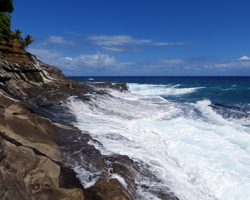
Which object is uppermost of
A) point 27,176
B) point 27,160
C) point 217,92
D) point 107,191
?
point 27,160

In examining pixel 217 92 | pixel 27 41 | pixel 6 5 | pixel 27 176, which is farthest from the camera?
pixel 217 92

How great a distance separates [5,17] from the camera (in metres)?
19.4

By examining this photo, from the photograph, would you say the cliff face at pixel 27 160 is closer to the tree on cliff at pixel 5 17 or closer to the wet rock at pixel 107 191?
the wet rock at pixel 107 191

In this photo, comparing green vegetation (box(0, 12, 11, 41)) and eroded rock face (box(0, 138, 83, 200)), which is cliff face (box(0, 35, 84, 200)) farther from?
green vegetation (box(0, 12, 11, 41))

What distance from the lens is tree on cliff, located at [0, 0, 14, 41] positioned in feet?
57.0

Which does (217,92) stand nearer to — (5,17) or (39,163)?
(5,17)

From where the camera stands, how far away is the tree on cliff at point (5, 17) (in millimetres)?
17375

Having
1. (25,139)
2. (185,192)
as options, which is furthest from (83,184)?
(185,192)

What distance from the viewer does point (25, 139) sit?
5453 mm

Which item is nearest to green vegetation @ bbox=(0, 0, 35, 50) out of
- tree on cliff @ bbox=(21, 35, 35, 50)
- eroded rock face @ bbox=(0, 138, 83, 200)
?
tree on cliff @ bbox=(21, 35, 35, 50)

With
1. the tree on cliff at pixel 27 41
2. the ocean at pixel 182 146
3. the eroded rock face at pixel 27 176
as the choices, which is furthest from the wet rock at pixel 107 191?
the tree on cliff at pixel 27 41

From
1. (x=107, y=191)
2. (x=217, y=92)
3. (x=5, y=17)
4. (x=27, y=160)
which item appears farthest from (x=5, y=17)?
(x=217, y=92)

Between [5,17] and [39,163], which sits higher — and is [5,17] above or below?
above

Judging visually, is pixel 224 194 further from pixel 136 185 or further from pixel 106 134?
pixel 106 134
